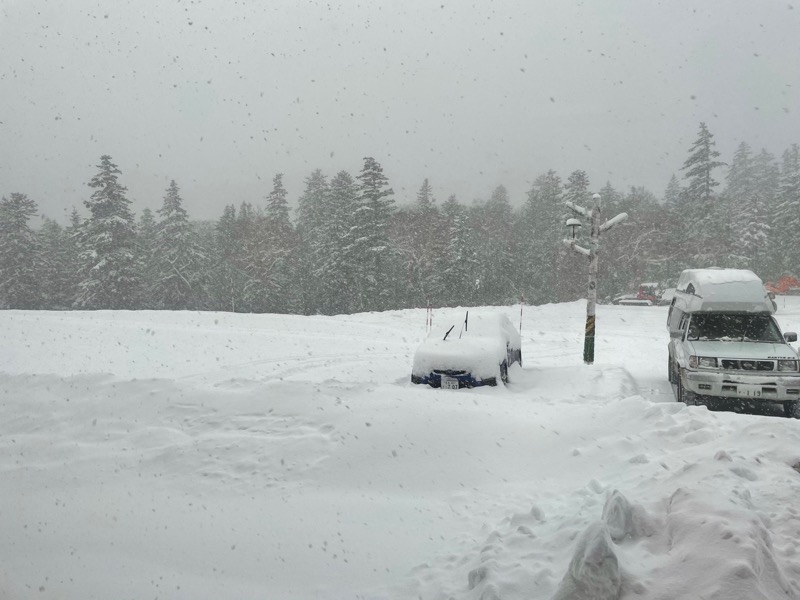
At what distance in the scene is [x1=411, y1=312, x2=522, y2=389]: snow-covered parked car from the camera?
8.96m

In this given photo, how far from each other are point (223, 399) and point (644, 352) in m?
15.6

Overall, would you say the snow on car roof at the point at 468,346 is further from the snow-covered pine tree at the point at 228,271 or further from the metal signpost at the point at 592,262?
the snow-covered pine tree at the point at 228,271

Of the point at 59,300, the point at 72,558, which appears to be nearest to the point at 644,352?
the point at 72,558

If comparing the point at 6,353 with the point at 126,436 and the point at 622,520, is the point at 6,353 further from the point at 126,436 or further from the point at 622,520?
the point at 622,520

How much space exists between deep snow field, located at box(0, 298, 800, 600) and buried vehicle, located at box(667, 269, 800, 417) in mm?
2009

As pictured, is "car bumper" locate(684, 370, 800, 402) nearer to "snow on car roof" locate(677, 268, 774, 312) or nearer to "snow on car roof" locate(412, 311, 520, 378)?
"snow on car roof" locate(677, 268, 774, 312)

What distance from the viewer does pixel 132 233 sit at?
39562mm

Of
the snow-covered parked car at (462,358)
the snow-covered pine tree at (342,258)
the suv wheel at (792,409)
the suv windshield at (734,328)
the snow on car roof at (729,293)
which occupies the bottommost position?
the suv wheel at (792,409)

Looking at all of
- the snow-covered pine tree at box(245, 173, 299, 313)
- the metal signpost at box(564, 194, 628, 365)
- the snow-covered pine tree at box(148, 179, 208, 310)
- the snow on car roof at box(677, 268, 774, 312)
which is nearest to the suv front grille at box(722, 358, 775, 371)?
the snow on car roof at box(677, 268, 774, 312)

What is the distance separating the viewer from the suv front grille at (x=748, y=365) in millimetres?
8367

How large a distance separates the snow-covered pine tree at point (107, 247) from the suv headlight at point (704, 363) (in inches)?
1566

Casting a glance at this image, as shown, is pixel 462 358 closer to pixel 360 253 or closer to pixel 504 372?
pixel 504 372

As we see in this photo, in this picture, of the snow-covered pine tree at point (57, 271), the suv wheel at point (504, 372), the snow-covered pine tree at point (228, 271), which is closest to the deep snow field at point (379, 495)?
the suv wheel at point (504, 372)

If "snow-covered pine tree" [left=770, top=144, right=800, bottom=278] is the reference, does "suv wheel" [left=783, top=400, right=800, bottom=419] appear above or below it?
below
